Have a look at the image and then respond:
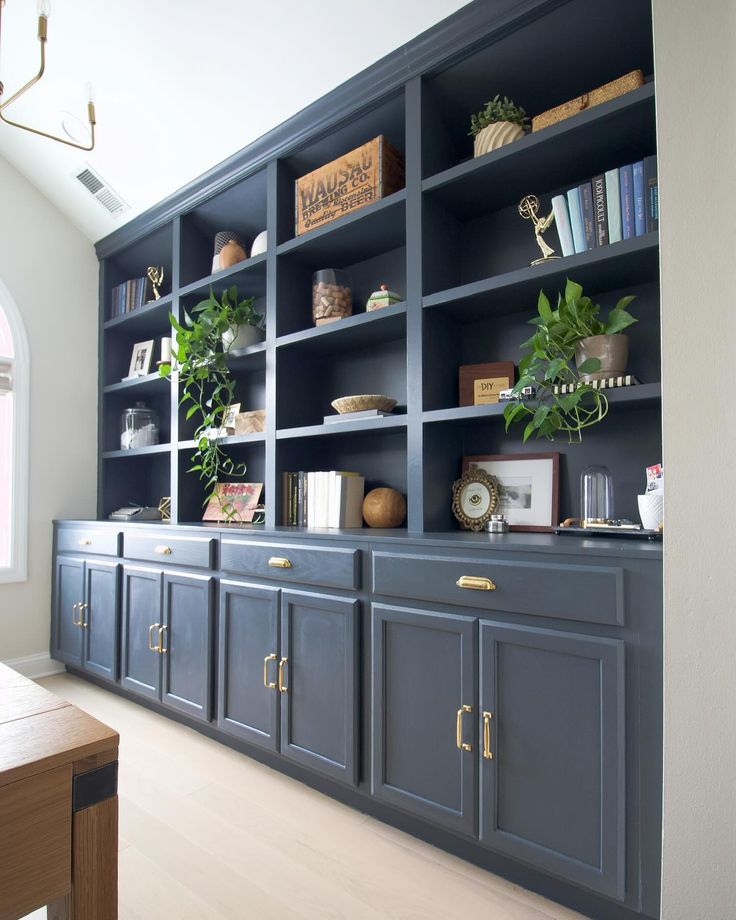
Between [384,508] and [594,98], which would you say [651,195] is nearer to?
[594,98]

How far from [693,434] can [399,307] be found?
1220 millimetres

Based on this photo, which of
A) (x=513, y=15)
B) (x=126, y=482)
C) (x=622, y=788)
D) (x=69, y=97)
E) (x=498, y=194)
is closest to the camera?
(x=622, y=788)

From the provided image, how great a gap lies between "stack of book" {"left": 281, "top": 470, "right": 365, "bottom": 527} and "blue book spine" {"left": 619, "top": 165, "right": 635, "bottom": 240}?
1.35m

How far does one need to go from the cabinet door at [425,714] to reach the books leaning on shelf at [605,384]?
0.74m

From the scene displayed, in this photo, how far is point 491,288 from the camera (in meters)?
1.95

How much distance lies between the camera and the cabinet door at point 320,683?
6.45 ft

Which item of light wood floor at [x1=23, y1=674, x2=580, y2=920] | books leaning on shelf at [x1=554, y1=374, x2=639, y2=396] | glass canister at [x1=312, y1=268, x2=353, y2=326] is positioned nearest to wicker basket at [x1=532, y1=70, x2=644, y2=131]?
books leaning on shelf at [x1=554, y1=374, x2=639, y2=396]

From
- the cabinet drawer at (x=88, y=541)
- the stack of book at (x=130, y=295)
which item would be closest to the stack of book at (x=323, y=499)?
the cabinet drawer at (x=88, y=541)

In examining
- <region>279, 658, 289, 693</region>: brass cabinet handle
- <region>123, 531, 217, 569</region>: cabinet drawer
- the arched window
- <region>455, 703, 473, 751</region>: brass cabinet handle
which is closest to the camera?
<region>455, 703, 473, 751</region>: brass cabinet handle

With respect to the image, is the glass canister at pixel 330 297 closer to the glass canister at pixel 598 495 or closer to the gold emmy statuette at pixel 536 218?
the gold emmy statuette at pixel 536 218

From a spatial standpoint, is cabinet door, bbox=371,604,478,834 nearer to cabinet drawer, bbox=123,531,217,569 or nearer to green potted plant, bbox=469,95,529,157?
cabinet drawer, bbox=123,531,217,569

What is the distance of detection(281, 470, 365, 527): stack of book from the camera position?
2.44 metres

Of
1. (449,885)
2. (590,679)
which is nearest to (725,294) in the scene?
(590,679)

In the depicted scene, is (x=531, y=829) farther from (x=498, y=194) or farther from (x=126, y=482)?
(x=126, y=482)
